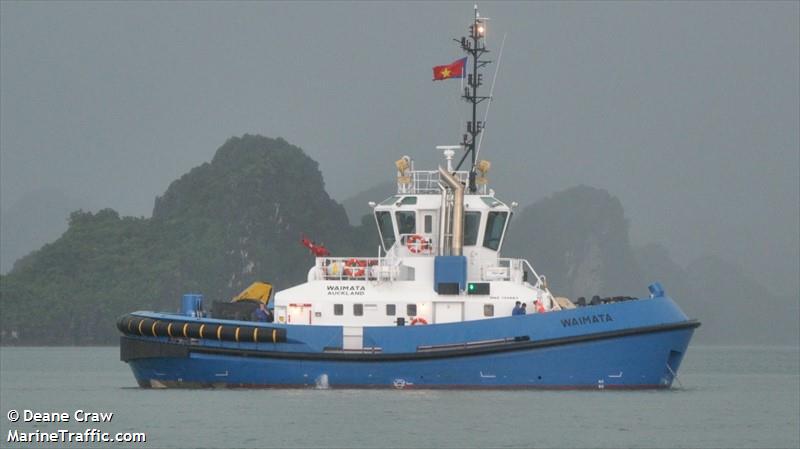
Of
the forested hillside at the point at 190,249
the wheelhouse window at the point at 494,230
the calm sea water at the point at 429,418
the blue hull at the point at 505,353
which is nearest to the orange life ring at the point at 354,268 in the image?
the blue hull at the point at 505,353

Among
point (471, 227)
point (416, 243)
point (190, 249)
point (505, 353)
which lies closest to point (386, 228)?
point (416, 243)

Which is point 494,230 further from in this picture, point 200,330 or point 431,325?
point 200,330

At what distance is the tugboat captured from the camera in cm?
3050

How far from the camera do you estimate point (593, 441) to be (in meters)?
24.8

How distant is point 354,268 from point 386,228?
144cm

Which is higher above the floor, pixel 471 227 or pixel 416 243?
pixel 471 227

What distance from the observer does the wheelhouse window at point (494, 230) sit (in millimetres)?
32562

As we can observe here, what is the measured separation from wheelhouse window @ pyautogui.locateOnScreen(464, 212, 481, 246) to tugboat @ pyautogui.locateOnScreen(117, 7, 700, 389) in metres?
0.02

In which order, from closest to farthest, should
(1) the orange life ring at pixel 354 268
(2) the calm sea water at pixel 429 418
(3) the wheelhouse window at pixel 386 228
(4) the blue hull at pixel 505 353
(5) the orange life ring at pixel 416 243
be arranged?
(2) the calm sea water at pixel 429 418, (4) the blue hull at pixel 505 353, (1) the orange life ring at pixel 354 268, (5) the orange life ring at pixel 416 243, (3) the wheelhouse window at pixel 386 228

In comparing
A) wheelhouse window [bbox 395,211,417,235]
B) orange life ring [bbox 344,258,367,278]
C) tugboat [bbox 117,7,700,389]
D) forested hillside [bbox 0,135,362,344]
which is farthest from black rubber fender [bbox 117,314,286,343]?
forested hillside [bbox 0,135,362,344]

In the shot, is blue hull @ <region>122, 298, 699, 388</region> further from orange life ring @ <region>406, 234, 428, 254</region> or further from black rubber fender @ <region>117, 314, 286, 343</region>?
orange life ring @ <region>406, 234, 428, 254</region>

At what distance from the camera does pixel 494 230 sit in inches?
1284

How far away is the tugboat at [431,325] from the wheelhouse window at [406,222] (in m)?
0.03

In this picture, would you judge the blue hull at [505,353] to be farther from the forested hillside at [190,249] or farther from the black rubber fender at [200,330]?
the forested hillside at [190,249]
